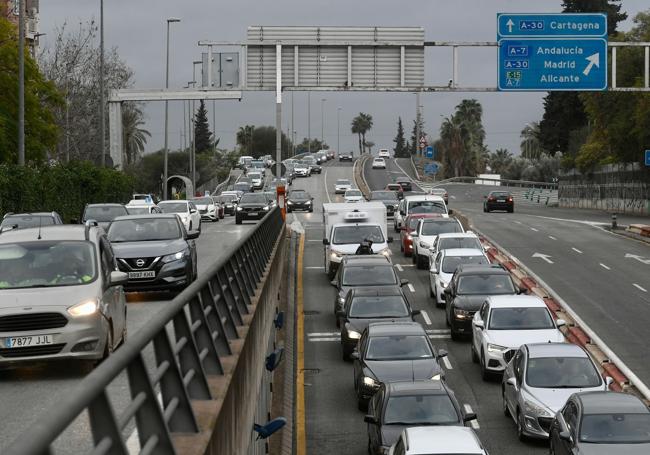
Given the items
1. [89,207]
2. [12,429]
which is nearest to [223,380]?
[12,429]

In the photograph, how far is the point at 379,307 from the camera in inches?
1049

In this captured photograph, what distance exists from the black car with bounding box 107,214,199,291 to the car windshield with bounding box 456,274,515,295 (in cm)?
857

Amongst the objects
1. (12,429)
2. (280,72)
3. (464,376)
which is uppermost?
(280,72)

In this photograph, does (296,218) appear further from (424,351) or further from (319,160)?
(319,160)

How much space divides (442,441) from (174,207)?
3401cm

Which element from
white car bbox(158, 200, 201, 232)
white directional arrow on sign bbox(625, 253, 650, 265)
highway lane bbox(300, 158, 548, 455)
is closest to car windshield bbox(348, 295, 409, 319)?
highway lane bbox(300, 158, 548, 455)

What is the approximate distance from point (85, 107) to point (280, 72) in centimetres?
4006

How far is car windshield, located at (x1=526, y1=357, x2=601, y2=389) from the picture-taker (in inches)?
773

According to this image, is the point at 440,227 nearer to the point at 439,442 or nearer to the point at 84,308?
the point at 439,442

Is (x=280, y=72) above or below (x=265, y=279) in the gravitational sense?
above

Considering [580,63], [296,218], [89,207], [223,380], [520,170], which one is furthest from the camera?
[520,170]

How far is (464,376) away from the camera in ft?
80.3

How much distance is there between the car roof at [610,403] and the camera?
15.9 metres

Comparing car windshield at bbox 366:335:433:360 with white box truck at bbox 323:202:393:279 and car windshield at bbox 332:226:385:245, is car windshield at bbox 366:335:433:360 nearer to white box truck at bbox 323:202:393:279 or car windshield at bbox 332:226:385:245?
white box truck at bbox 323:202:393:279
